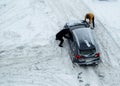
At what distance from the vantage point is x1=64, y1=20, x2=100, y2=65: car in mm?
14031

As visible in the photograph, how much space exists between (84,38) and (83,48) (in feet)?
3.58

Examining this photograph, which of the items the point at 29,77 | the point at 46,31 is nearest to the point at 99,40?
the point at 46,31

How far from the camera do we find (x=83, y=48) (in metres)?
14.1

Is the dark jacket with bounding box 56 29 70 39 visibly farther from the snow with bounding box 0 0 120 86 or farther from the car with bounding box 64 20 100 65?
the snow with bounding box 0 0 120 86

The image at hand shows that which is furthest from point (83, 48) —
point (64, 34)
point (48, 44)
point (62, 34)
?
point (48, 44)

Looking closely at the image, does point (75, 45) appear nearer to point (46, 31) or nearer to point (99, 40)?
point (99, 40)

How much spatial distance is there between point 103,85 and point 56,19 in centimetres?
951

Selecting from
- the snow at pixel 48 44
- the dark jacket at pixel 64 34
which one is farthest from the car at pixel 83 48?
the snow at pixel 48 44

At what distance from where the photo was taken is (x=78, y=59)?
14.1 metres

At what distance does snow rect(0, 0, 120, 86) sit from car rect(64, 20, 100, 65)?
0.75 m

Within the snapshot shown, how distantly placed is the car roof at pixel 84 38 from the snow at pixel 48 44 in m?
1.59

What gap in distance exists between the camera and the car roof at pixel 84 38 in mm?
14287

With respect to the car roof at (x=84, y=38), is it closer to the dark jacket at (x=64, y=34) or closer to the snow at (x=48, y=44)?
the dark jacket at (x=64, y=34)

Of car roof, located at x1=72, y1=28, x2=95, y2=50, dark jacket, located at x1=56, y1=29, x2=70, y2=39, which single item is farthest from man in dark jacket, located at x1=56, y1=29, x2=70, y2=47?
car roof, located at x1=72, y1=28, x2=95, y2=50
